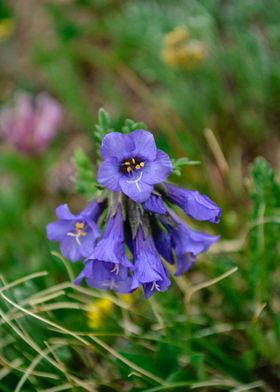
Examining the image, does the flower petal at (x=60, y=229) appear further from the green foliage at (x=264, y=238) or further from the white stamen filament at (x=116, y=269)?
the green foliage at (x=264, y=238)

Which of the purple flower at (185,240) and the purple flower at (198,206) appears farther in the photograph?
the purple flower at (185,240)

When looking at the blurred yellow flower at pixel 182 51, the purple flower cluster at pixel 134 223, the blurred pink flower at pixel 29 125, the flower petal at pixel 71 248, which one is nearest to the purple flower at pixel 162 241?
the purple flower cluster at pixel 134 223

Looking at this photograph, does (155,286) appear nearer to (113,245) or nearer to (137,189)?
(113,245)

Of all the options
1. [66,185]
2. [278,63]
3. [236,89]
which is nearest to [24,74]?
[66,185]

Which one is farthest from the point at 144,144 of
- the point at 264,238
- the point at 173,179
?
the point at 173,179

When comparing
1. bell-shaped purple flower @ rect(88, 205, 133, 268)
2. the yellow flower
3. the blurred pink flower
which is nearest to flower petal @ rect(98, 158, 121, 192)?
bell-shaped purple flower @ rect(88, 205, 133, 268)
